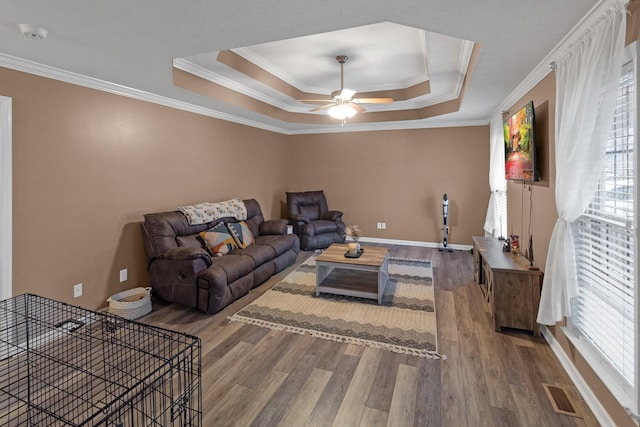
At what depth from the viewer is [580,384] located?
7.12 feet

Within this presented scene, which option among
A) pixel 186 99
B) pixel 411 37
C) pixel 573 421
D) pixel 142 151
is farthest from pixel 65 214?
pixel 573 421

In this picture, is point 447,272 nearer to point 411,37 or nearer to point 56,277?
point 411,37

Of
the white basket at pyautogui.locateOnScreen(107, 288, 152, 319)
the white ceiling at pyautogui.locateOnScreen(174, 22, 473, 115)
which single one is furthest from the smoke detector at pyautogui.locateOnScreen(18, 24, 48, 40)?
the white basket at pyautogui.locateOnScreen(107, 288, 152, 319)

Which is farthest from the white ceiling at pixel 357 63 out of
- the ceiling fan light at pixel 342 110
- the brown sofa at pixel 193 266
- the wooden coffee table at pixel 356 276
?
the wooden coffee table at pixel 356 276

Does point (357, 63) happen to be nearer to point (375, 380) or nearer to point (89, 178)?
point (89, 178)

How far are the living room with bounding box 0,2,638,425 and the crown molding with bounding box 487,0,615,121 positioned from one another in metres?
0.07

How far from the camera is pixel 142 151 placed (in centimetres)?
388

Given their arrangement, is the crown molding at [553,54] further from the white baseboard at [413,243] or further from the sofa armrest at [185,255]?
the sofa armrest at [185,255]

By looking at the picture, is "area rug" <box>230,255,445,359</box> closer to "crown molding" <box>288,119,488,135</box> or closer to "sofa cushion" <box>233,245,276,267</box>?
"sofa cushion" <box>233,245,276,267</box>

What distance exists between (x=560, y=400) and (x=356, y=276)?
239cm

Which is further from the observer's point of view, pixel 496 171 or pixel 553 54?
pixel 496 171

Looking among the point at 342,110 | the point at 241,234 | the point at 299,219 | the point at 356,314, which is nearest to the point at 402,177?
the point at 299,219

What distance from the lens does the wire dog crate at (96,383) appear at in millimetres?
1295

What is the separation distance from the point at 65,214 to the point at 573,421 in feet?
14.3
